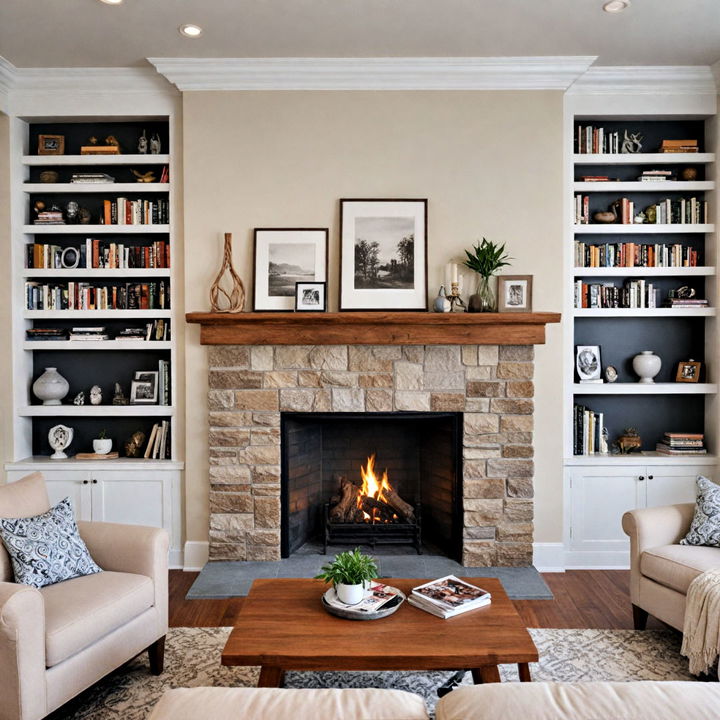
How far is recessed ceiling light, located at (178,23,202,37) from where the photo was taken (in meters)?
3.30

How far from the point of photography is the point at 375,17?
3211 mm

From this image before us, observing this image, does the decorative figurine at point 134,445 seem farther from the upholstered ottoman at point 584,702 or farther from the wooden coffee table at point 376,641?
the upholstered ottoman at point 584,702

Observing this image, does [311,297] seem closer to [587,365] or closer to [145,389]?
[145,389]

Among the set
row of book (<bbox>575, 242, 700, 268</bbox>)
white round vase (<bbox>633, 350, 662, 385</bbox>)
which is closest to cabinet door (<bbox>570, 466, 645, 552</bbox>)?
white round vase (<bbox>633, 350, 662, 385</bbox>)

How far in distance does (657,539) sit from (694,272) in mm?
1813

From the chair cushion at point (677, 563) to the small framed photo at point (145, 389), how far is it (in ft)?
9.70

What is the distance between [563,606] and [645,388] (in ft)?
4.79

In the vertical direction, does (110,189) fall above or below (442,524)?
above

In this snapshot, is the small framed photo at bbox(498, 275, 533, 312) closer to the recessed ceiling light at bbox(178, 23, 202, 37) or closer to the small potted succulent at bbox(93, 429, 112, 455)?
the recessed ceiling light at bbox(178, 23, 202, 37)

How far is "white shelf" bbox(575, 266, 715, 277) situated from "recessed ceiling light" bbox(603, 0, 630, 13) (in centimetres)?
144

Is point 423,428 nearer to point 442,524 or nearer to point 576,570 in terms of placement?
point 442,524

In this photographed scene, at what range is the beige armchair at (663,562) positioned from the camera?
2.79 metres

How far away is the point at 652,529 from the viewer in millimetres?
3057

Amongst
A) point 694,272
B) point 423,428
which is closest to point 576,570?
point 423,428
